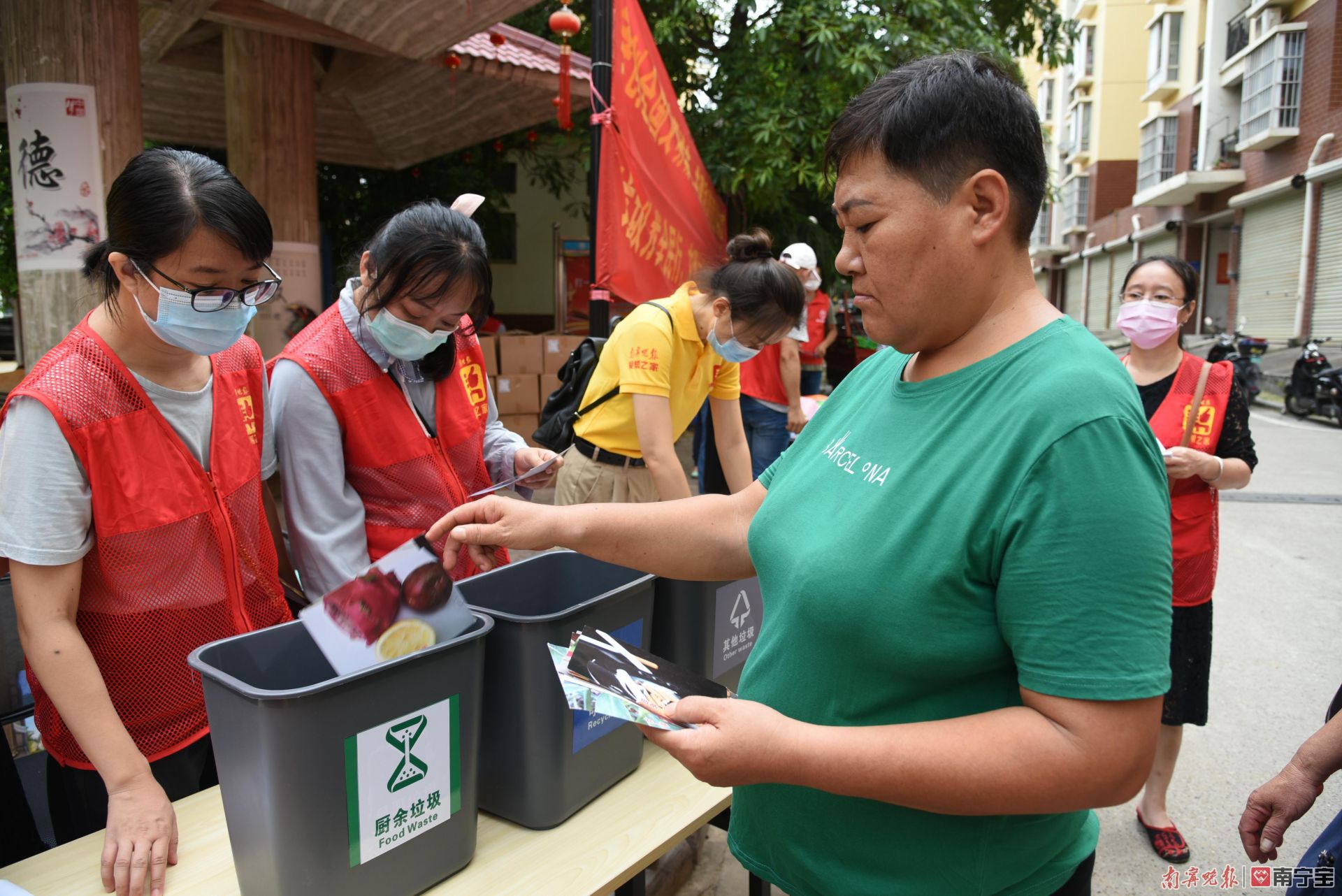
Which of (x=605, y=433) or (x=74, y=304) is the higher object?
(x=74, y=304)

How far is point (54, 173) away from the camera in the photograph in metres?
3.25

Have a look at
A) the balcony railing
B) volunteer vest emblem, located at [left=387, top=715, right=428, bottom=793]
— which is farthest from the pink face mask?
the balcony railing

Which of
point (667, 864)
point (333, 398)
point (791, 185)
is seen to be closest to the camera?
point (333, 398)

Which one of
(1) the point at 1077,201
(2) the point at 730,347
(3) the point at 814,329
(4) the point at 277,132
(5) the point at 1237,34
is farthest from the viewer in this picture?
(1) the point at 1077,201

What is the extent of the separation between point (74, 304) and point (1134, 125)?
3199cm

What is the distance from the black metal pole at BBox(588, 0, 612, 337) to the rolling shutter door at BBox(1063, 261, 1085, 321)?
30432mm

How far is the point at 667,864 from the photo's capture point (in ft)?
7.96

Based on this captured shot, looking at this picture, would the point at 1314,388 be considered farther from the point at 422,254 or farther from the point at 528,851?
the point at 528,851

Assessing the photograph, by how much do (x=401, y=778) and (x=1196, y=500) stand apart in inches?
90.8

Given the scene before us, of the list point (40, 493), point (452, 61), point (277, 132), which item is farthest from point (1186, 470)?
point (277, 132)

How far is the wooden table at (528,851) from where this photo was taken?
4.18 ft

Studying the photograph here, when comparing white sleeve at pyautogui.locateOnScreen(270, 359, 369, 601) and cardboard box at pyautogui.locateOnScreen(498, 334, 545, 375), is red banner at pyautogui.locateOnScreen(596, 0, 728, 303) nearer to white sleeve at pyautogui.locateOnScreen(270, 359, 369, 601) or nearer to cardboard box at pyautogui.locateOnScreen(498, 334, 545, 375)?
white sleeve at pyautogui.locateOnScreen(270, 359, 369, 601)

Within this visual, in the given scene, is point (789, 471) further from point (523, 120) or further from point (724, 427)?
point (523, 120)

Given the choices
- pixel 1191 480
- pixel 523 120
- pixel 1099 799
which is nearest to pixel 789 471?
pixel 1099 799
